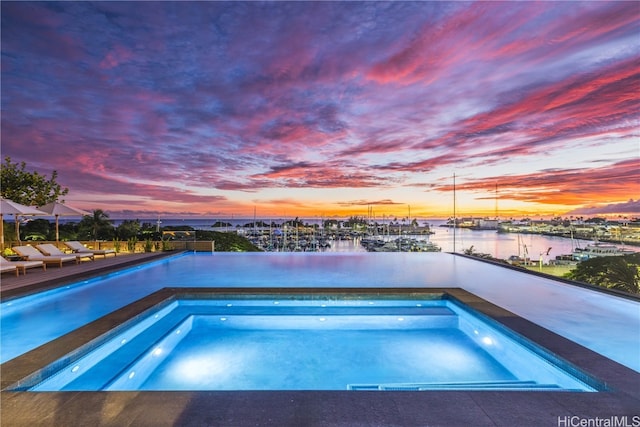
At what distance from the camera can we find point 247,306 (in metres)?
5.50

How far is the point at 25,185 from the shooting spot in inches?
448

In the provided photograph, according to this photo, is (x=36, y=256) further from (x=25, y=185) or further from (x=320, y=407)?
(x=320, y=407)

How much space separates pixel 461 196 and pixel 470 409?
15.8 m

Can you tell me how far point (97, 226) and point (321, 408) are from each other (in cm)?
1575

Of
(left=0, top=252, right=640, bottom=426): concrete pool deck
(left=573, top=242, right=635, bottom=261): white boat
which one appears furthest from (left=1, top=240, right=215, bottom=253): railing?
(left=573, top=242, right=635, bottom=261): white boat

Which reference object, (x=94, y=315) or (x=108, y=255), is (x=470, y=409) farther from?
(x=108, y=255)

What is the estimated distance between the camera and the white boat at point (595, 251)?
9570 millimetres

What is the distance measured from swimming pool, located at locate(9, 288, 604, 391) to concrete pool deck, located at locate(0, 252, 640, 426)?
499mm

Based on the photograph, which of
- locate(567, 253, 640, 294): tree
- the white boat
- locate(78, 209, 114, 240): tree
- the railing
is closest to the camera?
locate(567, 253, 640, 294): tree

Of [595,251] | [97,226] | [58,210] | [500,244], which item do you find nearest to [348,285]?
[595,251]

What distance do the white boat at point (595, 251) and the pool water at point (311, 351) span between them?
791 cm

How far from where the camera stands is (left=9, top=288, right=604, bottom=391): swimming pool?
10.2 ft

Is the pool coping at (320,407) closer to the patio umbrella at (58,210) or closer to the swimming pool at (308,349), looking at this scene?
the swimming pool at (308,349)

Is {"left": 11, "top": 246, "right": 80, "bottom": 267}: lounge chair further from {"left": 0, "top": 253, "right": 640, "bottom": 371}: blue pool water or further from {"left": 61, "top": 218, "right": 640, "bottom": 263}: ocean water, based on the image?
{"left": 61, "top": 218, "right": 640, "bottom": 263}: ocean water
